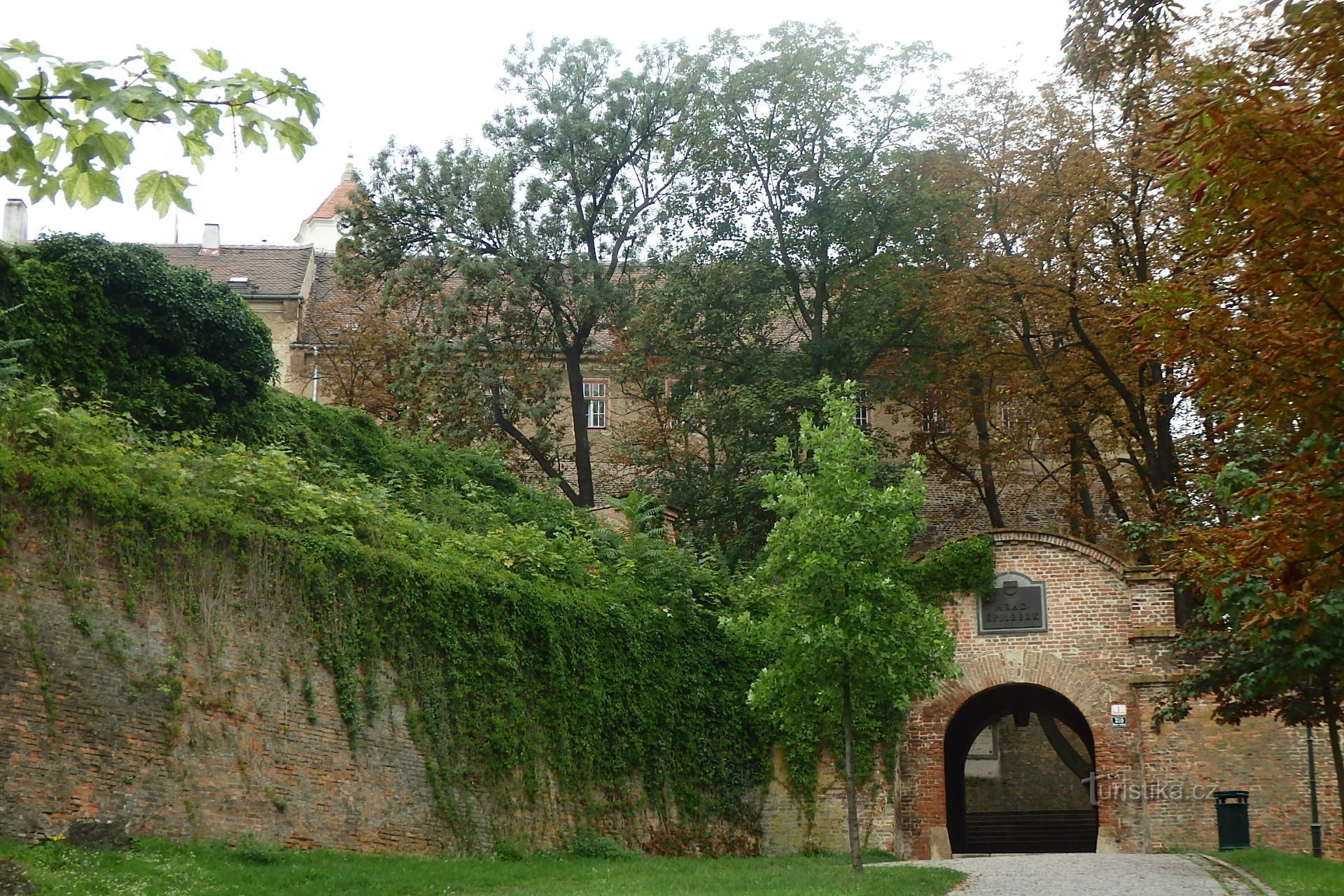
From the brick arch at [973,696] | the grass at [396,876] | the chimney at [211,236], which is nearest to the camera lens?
the grass at [396,876]

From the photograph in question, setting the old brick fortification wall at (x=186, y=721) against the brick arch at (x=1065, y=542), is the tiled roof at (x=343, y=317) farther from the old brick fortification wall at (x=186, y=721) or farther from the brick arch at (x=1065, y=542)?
the old brick fortification wall at (x=186, y=721)

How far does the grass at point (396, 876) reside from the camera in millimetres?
11914

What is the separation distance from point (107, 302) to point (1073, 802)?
31.5 metres

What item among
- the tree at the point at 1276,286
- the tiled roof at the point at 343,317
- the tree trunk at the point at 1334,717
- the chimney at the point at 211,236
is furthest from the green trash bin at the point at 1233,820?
the chimney at the point at 211,236

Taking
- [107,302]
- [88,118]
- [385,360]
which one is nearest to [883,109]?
[385,360]

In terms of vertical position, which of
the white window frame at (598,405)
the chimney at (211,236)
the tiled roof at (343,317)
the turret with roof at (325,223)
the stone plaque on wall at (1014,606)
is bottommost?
the stone plaque on wall at (1014,606)

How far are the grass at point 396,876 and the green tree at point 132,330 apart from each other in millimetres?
7266

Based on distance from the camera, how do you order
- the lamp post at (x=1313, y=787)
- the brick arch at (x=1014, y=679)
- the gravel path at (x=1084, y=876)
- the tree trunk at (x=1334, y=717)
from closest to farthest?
the gravel path at (x=1084, y=876)
the tree trunk at (x=1334, y=717)
the lamp post at (x=1313, y=787)
the brick arch at (x=1014, y=679)

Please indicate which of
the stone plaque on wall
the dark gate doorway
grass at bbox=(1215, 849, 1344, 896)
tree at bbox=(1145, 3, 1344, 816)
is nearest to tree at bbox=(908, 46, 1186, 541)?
the stone plaque on wall

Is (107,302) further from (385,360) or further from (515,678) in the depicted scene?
(385,360)

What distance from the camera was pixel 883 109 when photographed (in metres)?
31.5

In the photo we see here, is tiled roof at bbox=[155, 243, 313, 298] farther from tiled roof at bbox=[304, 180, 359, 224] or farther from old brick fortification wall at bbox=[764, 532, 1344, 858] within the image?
old brick fortification wall at bbox=[764, 532, 1344, 858]

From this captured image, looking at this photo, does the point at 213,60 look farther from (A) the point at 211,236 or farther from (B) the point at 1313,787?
(A) the point at 211,236

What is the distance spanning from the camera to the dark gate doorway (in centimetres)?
2666
